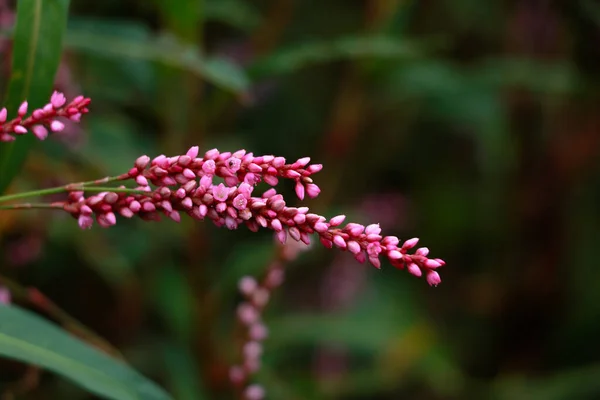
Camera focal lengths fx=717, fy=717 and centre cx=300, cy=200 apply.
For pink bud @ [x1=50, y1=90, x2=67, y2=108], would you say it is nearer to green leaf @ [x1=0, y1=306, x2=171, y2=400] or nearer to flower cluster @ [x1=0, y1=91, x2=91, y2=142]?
flower cluster @ [x1=0, y1=91, x2=91, y2=142]

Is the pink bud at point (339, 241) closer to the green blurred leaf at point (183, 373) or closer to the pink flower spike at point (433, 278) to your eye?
the pink flower spike at point (433, 278)

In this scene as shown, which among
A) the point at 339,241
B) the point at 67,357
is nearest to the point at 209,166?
the point at 339,241

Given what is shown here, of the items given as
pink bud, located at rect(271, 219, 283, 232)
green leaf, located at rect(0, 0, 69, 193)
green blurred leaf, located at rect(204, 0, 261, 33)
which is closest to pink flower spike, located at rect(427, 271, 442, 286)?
pink bud, located at rect(271, 219, 283, 232)

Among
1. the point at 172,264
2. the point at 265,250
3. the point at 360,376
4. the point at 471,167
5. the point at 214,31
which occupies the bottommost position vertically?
the point at 360,376

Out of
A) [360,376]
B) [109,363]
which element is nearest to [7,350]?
[109,363]

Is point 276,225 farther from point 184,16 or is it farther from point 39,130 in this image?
point 184,16

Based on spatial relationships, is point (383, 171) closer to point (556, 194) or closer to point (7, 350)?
point (556, 194)
